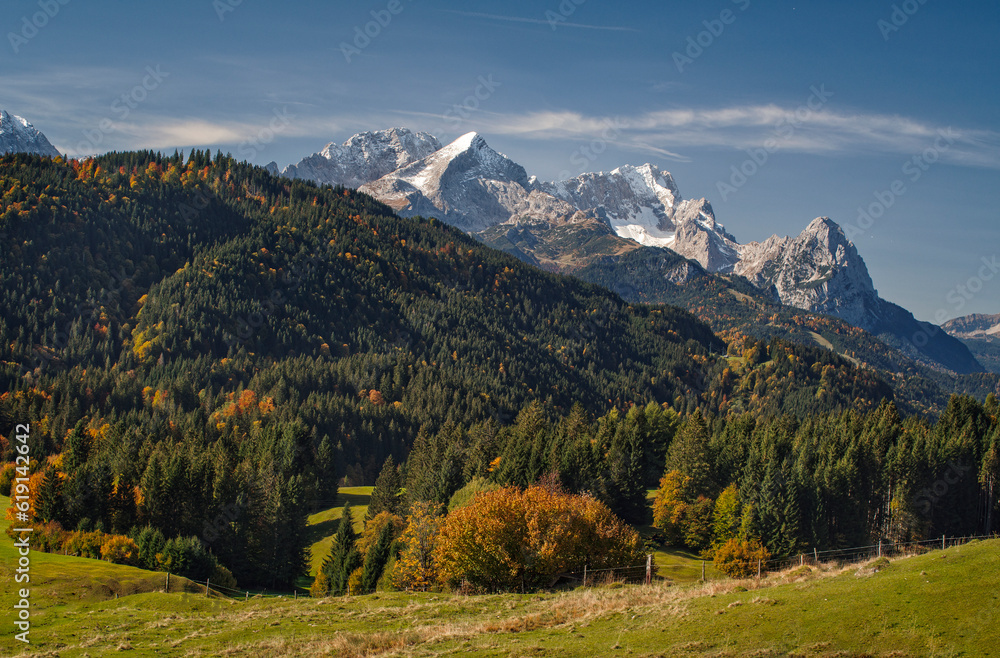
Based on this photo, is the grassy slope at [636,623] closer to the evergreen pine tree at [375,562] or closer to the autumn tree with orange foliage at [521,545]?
the autumn tree with orange foliage at [521,545]

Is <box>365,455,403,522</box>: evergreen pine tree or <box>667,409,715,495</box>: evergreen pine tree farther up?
<box>667,409,715,495</box>: evergreen pine tree

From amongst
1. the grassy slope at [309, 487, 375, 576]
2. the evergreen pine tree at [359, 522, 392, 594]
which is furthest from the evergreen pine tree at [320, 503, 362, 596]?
the grassy slope at [309, 487, 375, 576]

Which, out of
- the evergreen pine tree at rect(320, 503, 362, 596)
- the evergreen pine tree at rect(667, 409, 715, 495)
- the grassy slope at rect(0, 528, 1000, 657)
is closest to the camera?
the grassy slope at rect(0, 528, 1000, 657)

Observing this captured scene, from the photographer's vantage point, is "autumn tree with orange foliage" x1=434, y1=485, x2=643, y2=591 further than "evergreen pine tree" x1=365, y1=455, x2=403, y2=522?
No

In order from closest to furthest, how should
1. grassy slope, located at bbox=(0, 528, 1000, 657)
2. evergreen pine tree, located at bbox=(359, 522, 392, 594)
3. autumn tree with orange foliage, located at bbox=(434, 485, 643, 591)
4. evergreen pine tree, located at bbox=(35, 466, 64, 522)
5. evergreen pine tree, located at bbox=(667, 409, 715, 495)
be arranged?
grassy slope, located at bbox=(0, 528, 1000, 657), autumn tree with orange foliage, located at bbox=(434, 485, 643, 591), evergreen pine tree, located at bbox=(359, 522, 392, 594), evergreen pine tree, located at bbox=(35, 466, 64, 522), evergreen pine tree, located at bbox=(667, 409, 715, 495)

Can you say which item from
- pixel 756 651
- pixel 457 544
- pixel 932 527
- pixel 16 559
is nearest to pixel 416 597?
pixel 457 544

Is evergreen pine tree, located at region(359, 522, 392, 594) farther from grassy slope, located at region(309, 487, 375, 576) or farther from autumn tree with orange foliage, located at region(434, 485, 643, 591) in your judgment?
grassy slope, located at region(309, 487, 375, 576)

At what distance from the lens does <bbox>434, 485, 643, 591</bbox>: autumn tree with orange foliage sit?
191 feet

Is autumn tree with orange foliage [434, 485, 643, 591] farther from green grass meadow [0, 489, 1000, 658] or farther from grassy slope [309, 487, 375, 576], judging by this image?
grassy slope [309, 487, 375, 576]

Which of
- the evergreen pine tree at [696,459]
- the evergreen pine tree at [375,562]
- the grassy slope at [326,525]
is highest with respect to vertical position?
the evergreen pine tree at [696,459]

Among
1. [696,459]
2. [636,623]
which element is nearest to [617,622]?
[636,623]

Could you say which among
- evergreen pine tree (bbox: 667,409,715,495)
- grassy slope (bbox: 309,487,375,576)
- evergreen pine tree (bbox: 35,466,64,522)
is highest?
evergreen pine tree (bbox: 667,409,715,495)

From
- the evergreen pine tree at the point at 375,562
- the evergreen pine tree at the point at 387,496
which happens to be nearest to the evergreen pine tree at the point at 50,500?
the evergreen pine tree at the point at 375,562

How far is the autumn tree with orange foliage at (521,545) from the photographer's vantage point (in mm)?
58281
